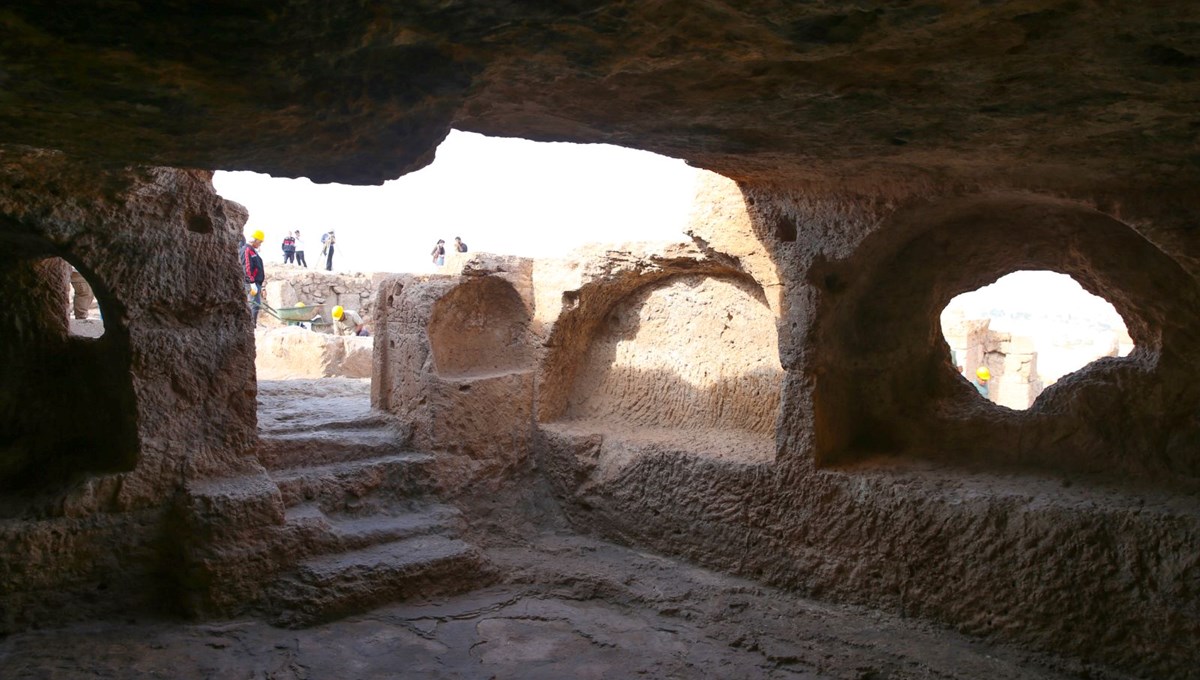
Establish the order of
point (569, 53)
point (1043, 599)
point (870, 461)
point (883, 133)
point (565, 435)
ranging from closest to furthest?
1. point (569, 53)
2. point (883, 133)
3. point (1043, 599)
4. point (870, 461)
5. point (565, 435)

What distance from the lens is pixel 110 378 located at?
4.92 m

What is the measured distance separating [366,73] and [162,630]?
3543 millimetres

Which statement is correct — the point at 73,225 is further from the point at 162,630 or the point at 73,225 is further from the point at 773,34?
the point at 773,34

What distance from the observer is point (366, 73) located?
88.8 inches

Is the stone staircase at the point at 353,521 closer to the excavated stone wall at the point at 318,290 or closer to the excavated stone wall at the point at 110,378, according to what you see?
the excavated stone wall at the point at 110,378

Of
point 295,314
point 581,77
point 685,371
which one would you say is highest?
point 581,77

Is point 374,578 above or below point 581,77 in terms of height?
below

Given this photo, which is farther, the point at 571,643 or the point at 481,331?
the point at 481,331

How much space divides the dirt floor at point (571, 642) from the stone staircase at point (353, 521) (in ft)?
0.43

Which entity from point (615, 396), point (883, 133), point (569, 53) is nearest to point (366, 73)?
point (569, 53)

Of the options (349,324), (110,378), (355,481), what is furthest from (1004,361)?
(110,378)

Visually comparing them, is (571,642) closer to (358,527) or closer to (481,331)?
Answer: (358,527)

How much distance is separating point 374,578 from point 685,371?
2582 mm

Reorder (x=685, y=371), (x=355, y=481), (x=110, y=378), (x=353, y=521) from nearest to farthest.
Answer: (x=110, y=378)
(x=353, y=521)
(x=355, y=481)
(x=685, y=371)
